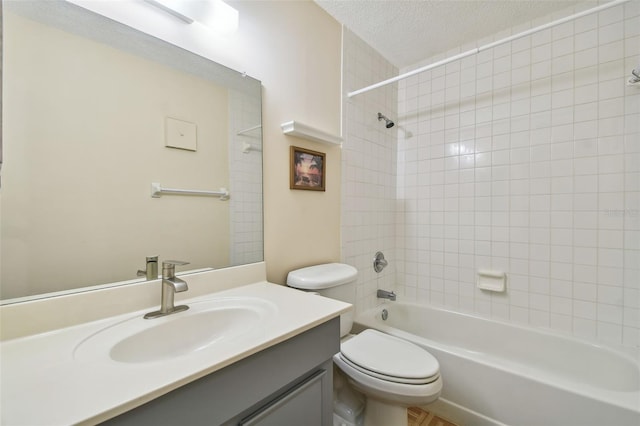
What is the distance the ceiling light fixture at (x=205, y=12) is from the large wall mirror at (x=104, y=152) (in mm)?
117

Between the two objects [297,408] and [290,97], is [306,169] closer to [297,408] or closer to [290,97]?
[290,97]

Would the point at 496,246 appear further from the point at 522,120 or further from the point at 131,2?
the point at 131,2

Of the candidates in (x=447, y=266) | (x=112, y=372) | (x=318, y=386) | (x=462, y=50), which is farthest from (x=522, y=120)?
(x=112, y=372)

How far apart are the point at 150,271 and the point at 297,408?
0.65 metres

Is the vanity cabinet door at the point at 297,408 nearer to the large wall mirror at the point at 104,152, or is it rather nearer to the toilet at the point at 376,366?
the toilet at the point at 376,366

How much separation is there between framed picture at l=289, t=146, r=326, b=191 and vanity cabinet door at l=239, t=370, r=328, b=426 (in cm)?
92

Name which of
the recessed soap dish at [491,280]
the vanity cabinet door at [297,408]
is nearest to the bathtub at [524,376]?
the recessed soap dish at [491,280]

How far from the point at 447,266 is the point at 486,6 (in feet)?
5.63

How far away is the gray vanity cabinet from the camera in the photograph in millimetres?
530

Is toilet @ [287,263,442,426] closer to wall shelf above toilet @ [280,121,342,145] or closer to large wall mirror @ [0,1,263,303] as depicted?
large wall mirror @ [0,1,263,303]

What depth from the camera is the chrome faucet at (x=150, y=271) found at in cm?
92

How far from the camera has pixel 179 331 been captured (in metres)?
0.84

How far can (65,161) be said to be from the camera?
0.80m

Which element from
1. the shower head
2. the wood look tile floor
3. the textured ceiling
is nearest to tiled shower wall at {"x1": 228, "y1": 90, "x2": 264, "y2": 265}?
the textured ceiling
